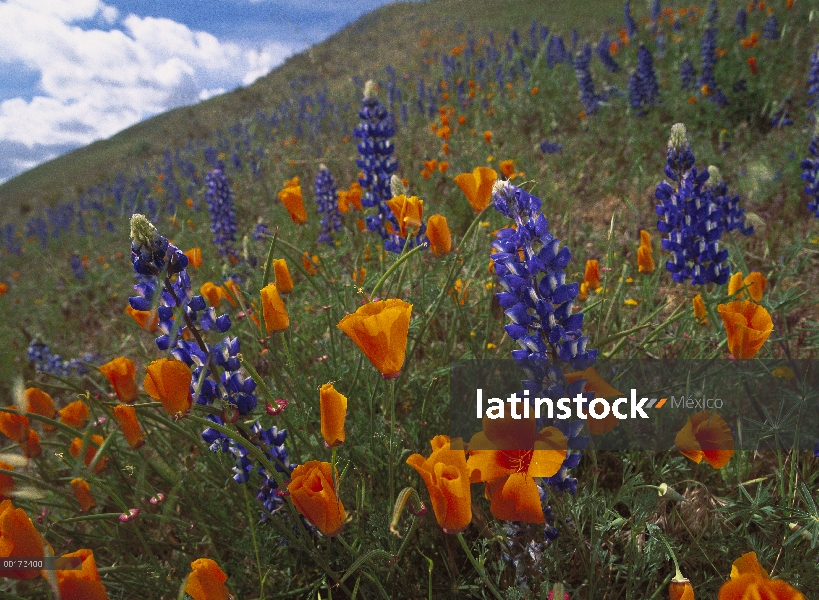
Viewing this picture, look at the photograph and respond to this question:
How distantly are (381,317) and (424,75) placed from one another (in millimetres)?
13692

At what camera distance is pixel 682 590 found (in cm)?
102

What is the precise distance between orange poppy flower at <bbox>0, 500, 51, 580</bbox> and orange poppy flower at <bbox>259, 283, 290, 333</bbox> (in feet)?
2.31

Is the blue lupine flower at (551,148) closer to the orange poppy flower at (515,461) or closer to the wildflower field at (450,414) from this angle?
the wildflower field at (450,414)

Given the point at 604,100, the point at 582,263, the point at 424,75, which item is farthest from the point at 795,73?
the point at 424,75

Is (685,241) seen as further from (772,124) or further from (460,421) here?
(772,124)

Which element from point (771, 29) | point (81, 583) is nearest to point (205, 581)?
point (81, 583)

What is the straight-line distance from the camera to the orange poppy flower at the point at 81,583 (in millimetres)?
984

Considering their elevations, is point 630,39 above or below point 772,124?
above

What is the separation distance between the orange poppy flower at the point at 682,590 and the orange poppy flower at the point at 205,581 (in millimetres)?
1006

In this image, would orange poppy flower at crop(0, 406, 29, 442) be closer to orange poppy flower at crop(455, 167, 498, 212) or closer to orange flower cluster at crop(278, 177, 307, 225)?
orange flower cluster at crop(278, 177, 307, 225)

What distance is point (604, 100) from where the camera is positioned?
23.2 ft

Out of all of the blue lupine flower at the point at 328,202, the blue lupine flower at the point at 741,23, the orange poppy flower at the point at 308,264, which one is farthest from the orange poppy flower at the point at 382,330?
the blue lupine flower at the point at 741,23

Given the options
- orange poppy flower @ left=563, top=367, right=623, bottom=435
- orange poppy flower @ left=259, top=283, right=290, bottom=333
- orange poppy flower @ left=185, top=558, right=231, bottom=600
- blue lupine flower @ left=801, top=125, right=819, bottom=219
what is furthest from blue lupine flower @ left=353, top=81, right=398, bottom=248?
blue lupine flower @ left=801, top=125, right=819, bottom=219

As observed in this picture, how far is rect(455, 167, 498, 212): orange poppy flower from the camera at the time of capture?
1777mm
